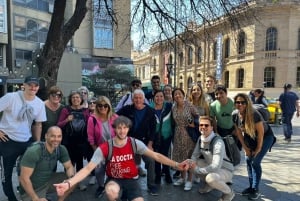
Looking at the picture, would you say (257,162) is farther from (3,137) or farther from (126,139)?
(3,137)

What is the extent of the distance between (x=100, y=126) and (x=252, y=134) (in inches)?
91.4

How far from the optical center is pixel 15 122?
14.7ft

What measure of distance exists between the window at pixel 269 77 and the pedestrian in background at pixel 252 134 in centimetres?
4340

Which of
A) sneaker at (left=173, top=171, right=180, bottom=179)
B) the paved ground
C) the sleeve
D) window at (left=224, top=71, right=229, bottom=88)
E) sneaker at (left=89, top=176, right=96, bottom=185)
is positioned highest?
window at (left=224, top=71, right=229, bottom=88)

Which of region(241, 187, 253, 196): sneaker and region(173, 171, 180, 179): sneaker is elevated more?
region(241, 187, 253, 196): sneaker

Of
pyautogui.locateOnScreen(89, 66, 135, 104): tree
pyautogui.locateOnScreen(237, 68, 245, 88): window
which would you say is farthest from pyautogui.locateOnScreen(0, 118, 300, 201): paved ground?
pyautogui.locateOnScreen(237, 68, 245, 88): window

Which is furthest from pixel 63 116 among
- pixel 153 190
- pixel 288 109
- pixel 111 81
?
pixel 111 81

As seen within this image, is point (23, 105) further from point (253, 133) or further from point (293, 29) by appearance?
point (293, 29)

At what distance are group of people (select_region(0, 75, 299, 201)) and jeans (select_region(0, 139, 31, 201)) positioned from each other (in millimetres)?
13

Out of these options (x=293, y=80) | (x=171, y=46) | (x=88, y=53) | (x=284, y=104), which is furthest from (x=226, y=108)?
(x=293, y=80)

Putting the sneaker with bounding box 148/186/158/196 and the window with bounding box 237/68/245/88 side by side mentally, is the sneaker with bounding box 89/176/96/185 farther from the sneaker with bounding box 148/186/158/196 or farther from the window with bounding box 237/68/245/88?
the window with bounding box 237/68/245/88

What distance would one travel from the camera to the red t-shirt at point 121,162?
4.03m

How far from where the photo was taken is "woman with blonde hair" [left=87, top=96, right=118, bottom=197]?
5199 millimetres

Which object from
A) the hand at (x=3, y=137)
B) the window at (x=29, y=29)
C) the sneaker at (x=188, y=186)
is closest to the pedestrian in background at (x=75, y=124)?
the hand at (x=3, y=137)
